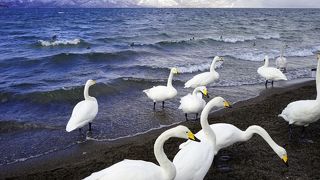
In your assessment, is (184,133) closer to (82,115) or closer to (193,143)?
(193,143)

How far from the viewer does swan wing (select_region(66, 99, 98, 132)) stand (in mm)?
9645

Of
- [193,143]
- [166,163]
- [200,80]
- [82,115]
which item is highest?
[166,163]

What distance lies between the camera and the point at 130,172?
5.14 metres

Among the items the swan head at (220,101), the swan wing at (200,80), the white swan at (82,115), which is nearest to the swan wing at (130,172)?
the swan head at (220,101)

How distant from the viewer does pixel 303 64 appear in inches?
880

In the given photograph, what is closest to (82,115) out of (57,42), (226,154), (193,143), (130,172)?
(226,154)

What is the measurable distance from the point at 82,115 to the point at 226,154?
13.7 feet

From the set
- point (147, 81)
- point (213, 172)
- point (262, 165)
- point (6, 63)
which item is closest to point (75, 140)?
point (213, 172)

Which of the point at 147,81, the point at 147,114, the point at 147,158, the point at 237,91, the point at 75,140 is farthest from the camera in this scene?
the point at 147,81

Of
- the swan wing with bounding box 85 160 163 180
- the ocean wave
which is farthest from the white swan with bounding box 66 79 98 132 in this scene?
the ocean wave

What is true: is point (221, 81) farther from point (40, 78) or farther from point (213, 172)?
point (213, 172)

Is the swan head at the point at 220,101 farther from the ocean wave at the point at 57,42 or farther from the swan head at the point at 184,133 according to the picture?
the ocean wave at the point at 57,42

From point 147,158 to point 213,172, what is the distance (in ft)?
5.14

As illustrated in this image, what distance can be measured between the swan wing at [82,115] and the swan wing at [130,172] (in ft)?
14.9
